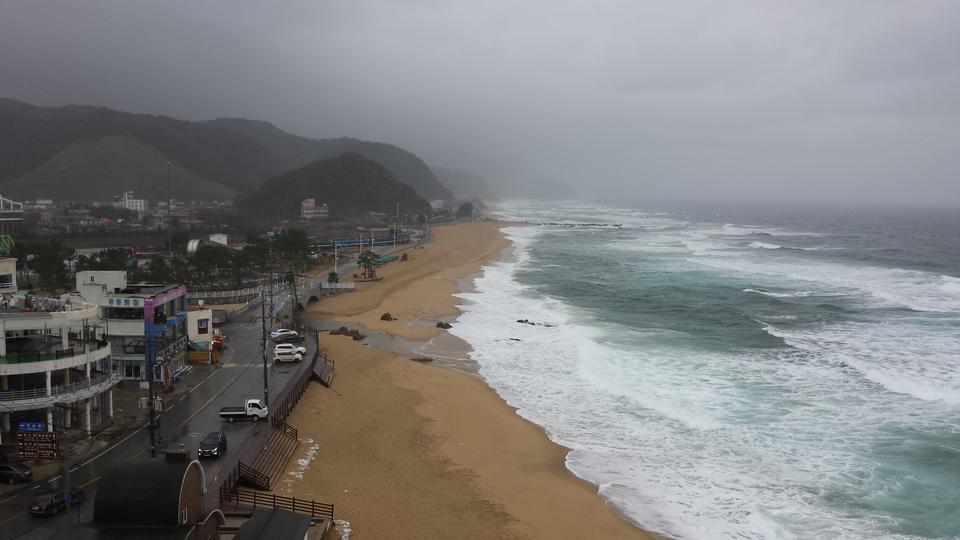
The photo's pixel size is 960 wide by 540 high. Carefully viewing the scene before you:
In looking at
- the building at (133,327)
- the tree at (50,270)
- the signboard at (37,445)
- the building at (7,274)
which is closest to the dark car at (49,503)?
the signboard at (37,445)

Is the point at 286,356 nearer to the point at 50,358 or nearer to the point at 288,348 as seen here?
the point at 288,348

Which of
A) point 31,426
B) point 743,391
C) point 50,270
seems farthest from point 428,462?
point 50,270

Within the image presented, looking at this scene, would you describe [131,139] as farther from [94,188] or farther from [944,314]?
[944,314]

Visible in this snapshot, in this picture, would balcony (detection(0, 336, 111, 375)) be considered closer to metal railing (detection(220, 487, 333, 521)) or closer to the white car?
metal railing (detection(220, 487, 333, 521))

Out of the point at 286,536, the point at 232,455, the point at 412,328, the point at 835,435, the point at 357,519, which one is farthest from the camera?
the point at 412,328

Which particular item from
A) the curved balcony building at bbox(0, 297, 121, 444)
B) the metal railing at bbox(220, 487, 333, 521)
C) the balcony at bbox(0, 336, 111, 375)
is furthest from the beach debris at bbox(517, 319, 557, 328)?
the metal railing at bbox(220, 487, 333, 521)

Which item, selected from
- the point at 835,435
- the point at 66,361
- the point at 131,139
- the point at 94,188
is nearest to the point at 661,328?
the point at 835,435

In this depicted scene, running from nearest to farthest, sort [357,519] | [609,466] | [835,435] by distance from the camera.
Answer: [357,519]
[609,466]
[835,435]
